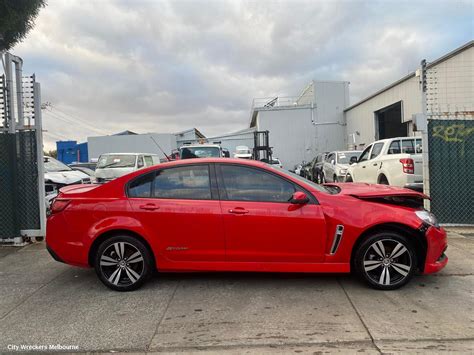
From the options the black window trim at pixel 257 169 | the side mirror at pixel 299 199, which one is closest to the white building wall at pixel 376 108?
the black window trim at pixel 257 169

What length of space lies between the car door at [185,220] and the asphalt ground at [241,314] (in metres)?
0.50

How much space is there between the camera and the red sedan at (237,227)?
4.67 metres

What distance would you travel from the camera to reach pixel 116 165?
1490 centimetres

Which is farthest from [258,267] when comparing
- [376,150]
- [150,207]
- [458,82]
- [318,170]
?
[318,170]

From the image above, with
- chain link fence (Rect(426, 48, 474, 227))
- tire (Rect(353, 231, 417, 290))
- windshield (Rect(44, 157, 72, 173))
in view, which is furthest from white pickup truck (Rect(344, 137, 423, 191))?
windshield (Rect(44, 157, 72, 173))

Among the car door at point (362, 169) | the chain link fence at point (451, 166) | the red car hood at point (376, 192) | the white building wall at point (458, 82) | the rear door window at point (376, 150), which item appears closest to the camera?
the red car hood at point (376, 192)

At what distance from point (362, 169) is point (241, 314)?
815cm

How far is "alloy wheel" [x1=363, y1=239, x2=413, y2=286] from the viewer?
15.4ft

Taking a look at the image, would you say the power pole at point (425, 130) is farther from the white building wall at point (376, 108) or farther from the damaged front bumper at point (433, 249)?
the white building wall at point (376, 108)

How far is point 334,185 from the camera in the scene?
225 inches

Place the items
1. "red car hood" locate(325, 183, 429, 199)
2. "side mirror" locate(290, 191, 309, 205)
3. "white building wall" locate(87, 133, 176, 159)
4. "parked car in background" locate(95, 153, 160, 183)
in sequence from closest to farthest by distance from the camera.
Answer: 1. "side mirror" locate(290, 191, 309, 205)
2. "red car hood" locate(325, 183, 429, 199)
3. "parked car in background" locate(95, 153, 160, 183)
4. "white building wall" locate(87, 133, 176, 159)

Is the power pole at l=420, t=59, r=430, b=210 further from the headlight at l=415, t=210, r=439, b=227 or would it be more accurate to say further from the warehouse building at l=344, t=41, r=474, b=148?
the headlight at l=415, t=210, r=439, b=227

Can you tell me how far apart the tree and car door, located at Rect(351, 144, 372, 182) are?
333 inches

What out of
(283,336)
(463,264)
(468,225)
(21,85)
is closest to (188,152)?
(21,85)
